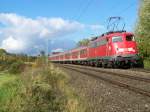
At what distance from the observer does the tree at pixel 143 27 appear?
50281 mm

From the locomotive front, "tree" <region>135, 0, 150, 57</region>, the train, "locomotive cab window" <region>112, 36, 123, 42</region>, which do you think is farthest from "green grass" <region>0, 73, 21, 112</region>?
"tree" <region>135, 0, 150, 57</region>

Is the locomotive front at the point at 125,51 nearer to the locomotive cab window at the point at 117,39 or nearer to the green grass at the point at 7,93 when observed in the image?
the locomotive cab window at the point at 117,39

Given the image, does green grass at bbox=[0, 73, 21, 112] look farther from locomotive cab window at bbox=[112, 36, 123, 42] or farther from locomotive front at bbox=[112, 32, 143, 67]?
locomotive cab window at bbox=[112, 36, 123, 42]

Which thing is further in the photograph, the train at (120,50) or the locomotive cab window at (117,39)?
the locomotive cab window at (117,39)

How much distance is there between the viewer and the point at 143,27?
54031mm

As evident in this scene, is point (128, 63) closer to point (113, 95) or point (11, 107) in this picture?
point (113, 95)

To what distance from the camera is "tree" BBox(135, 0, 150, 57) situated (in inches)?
1980

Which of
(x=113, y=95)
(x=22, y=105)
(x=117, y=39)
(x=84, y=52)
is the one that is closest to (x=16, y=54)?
(x=84, y=52)

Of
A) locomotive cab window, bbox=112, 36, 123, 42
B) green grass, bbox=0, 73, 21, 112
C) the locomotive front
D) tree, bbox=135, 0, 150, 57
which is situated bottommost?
green grass, bbox=0, 73, 21, 112

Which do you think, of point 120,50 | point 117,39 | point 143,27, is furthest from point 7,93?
point 143,27

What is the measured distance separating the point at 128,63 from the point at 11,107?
25.9 metres

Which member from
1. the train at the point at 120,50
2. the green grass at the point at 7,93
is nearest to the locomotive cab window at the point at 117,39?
the train at the point at 120,50

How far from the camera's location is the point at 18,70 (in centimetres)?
3538

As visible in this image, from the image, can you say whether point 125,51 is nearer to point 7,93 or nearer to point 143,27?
point 143,27
